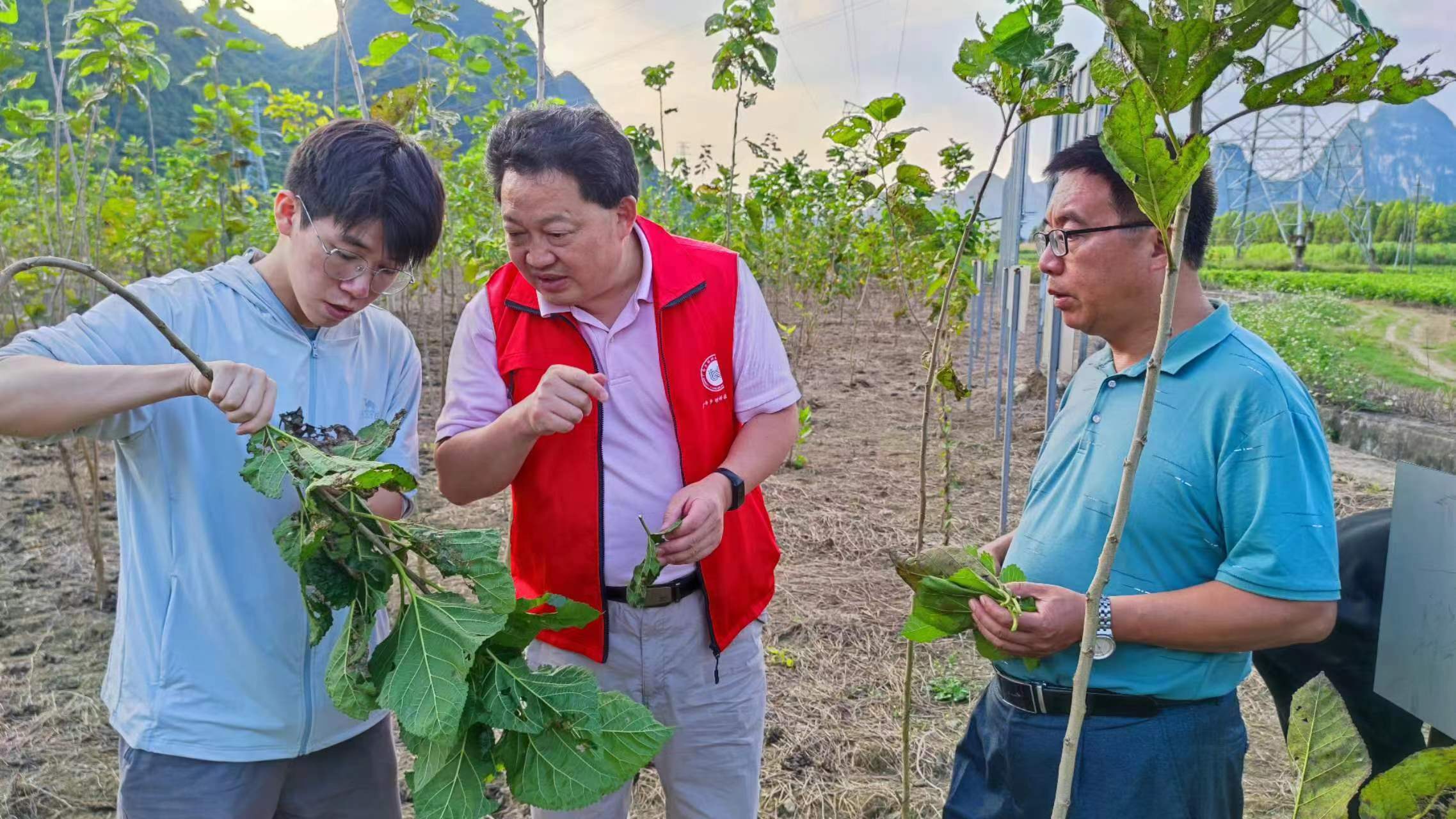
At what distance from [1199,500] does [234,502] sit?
149 centimetres

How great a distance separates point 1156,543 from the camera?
1.44 m

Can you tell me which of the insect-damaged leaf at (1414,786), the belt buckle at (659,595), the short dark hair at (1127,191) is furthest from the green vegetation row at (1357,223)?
the insect-damaged leaf at (1414,786)

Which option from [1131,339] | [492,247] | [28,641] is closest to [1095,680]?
[1131,339]

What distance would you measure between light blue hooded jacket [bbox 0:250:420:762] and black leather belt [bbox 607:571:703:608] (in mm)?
509

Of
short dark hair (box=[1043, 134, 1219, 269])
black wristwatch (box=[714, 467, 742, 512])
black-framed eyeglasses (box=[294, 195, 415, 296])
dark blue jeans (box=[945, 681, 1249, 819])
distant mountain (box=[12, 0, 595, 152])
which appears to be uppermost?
distant mountain (box=[12, 0, 595, 152])

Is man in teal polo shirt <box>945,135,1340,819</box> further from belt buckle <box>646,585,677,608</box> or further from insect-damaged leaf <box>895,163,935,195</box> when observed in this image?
insect-damaged leaf <box>895,163,935,195</box>

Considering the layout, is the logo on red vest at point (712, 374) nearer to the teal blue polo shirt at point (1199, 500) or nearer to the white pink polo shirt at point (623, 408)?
the white pink polo shirt at point (623, 408)

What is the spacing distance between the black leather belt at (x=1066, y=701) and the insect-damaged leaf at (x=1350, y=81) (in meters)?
0.93

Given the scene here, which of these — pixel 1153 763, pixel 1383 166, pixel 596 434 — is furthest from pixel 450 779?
pixel 1383 166

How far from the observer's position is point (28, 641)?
360cm

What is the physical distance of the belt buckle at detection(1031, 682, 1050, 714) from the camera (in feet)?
5.14

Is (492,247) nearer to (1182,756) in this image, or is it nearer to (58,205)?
(58,205)

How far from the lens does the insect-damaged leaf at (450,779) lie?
121cm

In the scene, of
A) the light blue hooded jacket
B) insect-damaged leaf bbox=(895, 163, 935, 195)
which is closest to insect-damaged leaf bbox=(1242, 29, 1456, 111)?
the light blue hooded jacket
